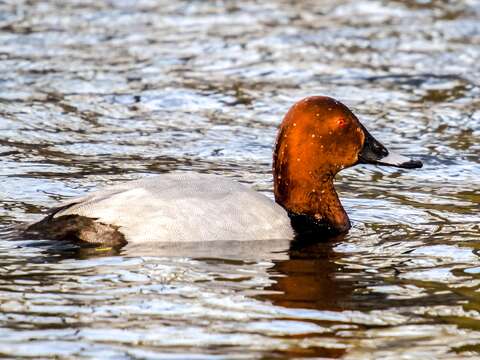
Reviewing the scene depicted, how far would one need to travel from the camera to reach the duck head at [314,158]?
8.09 meters

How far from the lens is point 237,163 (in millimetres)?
10148

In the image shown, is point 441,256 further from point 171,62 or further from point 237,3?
point 237,3

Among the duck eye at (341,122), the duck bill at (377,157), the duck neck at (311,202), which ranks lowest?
the duck neck at (311,202)

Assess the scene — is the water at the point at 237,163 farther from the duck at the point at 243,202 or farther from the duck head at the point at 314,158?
the duck head at the point at 314,158

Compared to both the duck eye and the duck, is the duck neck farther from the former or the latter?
the duck eye

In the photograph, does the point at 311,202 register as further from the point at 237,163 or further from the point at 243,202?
the point at 237,163

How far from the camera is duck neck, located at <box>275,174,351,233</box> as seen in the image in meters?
8.14

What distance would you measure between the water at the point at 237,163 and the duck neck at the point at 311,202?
0.67 ft

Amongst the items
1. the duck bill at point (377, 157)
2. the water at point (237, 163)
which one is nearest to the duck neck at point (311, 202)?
the water at point (237, 163)

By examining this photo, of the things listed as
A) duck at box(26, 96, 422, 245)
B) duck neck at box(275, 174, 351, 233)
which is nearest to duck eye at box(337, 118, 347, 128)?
duck at box(26, 96, 422, 245)

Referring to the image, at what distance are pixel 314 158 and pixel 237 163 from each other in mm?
2046

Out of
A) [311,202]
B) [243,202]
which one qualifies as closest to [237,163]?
[311,202]

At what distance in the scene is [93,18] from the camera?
15398 mm

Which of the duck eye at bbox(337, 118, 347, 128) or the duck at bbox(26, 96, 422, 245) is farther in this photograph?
the duck eye at bbox(337, 118, 347, 128)
